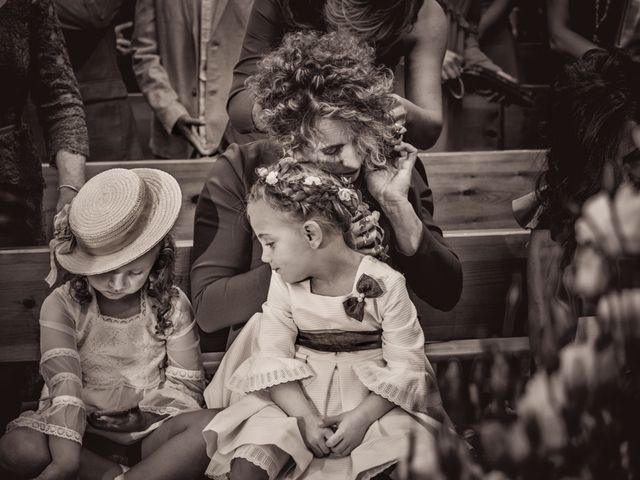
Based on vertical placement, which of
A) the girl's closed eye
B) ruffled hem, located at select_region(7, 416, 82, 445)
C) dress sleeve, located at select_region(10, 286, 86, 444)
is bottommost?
ruffled hem, located at select_region(7, 416, 82, 445)

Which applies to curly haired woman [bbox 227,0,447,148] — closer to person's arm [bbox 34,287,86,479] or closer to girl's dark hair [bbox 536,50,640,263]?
girl's dark hair [bbox 536,50,640,263]

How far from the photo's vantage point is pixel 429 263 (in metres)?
1.93

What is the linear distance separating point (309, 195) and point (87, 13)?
3.18ft

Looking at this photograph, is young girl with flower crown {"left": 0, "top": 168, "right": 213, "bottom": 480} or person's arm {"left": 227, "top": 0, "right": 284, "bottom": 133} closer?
young girl with flower crown {"left": 0, "top": 168, "right": 213, "bottom": 480}

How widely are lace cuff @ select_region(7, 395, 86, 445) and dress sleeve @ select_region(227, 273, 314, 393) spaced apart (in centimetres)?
31

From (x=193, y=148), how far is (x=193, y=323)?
747mm

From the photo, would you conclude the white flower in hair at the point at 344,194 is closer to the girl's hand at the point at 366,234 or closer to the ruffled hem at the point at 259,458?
the girl's hand at the point at 366,234

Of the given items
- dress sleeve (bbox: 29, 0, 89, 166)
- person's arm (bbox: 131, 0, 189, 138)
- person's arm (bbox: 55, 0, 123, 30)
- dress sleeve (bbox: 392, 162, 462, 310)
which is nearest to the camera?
dress sleeve (bbox: 392, 162, 462, 310)

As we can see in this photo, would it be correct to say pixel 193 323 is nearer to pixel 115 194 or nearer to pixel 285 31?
pixel 115 194

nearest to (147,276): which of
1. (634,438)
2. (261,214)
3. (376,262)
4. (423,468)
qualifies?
(261,214)

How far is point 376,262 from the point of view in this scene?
180 cm

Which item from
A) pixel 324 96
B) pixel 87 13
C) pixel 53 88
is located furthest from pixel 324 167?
pixel 87 13

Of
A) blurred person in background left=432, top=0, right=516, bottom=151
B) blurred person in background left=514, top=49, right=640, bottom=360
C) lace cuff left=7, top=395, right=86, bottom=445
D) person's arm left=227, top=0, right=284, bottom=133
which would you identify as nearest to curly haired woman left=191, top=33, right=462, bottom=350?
person's arm left=227, top=0, right=284, bottom=133

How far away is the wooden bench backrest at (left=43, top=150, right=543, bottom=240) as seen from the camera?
231 cm
